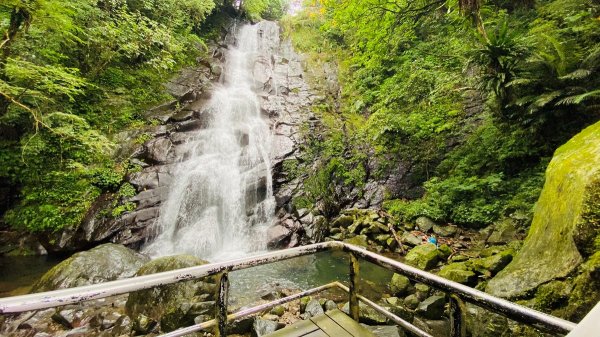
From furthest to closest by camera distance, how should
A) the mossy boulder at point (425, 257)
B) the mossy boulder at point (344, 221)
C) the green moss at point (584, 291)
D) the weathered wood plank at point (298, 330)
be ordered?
the mossy boulder at point (344, 221) → the mossy boulder at point (425, 257) → the green moss at point (584, 291) → the weathered wood plank at point (298, 330)

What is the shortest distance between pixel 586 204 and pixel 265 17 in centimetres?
2809

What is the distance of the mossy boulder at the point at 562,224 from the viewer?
119 inches

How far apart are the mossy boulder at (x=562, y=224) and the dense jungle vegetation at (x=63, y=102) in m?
9.50

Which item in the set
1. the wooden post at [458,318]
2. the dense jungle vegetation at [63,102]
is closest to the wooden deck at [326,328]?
the wooden post at [458,318]

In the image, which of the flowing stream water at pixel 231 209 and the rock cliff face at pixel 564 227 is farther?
the flowing stream water at pixel 231 209

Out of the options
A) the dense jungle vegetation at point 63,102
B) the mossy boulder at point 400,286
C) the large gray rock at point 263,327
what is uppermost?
the dense jungle vegetation at point 63,102

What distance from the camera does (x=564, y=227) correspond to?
3.35 metres

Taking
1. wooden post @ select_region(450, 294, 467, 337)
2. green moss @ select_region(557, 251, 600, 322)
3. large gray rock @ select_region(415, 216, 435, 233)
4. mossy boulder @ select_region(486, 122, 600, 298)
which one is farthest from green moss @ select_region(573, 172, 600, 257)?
large gray rock @ select_region(415, 216, 435, 233)

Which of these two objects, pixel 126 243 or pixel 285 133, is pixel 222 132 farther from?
pixel 126 243

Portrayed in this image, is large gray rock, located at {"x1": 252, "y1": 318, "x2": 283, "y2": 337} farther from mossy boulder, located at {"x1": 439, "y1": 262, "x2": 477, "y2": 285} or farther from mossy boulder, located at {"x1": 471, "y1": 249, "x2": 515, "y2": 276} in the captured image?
mossy boulder, located at {"x1": 471, "y1": 249, "x2": 515, "y2": 276}

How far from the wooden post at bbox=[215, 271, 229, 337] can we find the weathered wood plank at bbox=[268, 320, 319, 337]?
437 millimetres

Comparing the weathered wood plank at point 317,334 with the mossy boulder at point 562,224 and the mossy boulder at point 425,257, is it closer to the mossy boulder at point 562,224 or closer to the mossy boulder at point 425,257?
the mossy boulder at point 562,224

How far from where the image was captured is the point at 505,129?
7.92 metres

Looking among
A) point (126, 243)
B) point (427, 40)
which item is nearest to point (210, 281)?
point (126, 243)
